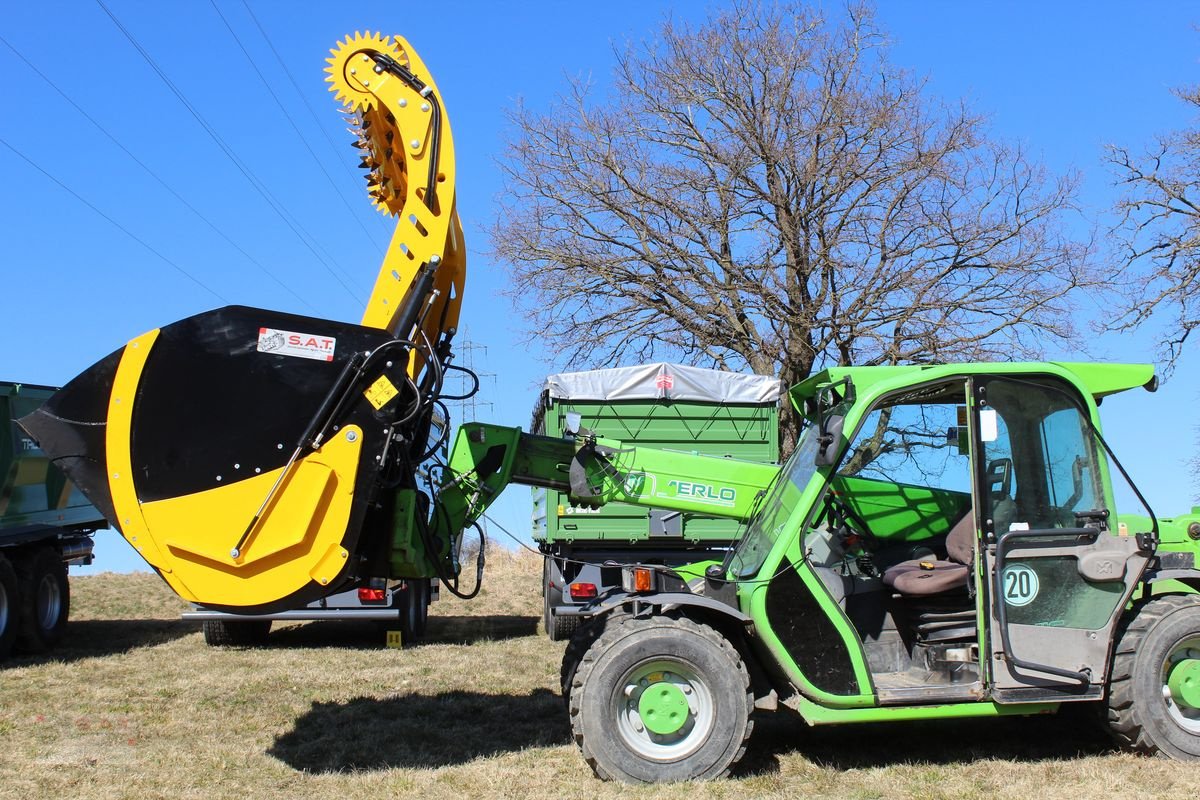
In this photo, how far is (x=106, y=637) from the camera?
1278 centimetres

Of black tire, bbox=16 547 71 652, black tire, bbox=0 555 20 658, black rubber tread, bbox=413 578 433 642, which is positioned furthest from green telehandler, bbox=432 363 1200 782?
black tire, bbox=16 547 71 652

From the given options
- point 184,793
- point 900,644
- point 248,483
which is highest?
point 248,483

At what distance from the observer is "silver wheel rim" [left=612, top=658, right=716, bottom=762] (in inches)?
224

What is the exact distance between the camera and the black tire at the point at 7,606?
10.8m

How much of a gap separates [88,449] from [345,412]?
128cm

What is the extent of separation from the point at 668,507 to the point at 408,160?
2.42m

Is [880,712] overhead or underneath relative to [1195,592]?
underneath

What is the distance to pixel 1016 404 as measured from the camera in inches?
239

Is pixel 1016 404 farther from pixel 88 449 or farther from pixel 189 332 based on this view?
pixel 88 449

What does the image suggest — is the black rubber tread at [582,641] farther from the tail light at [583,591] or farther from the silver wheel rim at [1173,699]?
the tail light at [583,591]

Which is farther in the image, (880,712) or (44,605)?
(44,605)

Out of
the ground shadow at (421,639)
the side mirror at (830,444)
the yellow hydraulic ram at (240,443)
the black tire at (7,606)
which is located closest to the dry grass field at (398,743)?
the black tire at (7,606)

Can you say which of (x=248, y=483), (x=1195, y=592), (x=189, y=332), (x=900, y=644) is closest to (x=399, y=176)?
(x=189, y=332)

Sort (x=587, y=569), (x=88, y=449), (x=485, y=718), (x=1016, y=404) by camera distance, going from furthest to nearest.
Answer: (x=587, y=569) < (x=485, y=718) < (x=1016, y=404) < (x=88, y=449)
